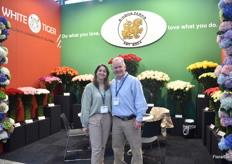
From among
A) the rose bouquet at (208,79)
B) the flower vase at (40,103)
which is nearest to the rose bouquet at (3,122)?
the flower vase at (40,103)

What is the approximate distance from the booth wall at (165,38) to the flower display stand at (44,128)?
1.99 metres

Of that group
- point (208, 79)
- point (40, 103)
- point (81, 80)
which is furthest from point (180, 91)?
point (40, 103)

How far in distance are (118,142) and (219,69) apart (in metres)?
1.62

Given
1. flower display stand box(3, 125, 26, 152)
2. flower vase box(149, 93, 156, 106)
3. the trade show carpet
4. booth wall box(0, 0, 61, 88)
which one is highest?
booth wall box(0, 0, 61, 88)

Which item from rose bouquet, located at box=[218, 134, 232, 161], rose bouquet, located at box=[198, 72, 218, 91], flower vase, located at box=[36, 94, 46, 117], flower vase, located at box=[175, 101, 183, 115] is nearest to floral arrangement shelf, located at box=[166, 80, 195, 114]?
flower vase, located at box=[175, 101, 183, 115]

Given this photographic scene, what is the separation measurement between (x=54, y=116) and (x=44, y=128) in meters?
0.45

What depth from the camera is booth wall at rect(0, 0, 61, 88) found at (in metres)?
4.41

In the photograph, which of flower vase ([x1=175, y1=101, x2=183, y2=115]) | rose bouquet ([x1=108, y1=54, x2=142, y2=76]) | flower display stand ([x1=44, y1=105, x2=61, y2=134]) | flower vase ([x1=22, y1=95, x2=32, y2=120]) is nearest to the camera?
flower vase ([x1=22, y1=95, x2=32, y2=120])

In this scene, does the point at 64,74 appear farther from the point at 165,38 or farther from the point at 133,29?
the point at 165,38

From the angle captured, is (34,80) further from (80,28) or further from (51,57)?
(80,28)

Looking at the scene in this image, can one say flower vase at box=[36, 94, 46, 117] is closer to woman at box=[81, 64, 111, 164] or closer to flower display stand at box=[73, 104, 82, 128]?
flower display stand at box=[73, 104, 82, 128]

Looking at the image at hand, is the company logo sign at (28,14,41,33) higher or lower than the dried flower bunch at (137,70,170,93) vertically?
higher

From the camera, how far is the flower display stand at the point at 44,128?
4.62m

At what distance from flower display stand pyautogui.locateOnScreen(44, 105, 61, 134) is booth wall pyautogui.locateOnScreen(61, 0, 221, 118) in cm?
155
